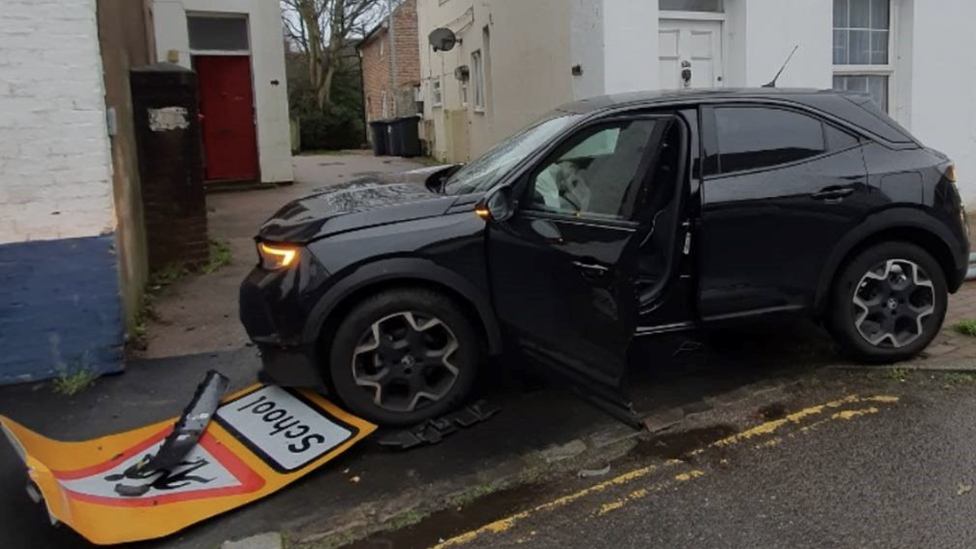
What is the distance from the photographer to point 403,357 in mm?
4496

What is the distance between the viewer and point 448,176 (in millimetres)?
5508

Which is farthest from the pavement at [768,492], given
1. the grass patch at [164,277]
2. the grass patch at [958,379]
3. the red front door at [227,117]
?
the red front door at [227,117]

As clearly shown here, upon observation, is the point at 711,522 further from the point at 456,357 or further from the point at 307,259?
the point at 307,259

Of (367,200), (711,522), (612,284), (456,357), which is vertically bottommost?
(711,522)

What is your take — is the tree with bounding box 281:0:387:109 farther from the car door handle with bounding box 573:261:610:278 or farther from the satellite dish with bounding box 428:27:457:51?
the car door handle with bounding box 573:261:610:278

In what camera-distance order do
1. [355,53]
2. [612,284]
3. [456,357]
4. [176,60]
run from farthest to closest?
[355,53] < [176,60] < [456,357] < [612,284]

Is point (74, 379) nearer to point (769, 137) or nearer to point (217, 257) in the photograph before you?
point (217, 257)

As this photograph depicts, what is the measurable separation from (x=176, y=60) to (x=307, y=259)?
34.5 feet

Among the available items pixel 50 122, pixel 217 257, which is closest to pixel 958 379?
pixel 50 122

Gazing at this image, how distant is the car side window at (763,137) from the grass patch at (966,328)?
6.36 feet

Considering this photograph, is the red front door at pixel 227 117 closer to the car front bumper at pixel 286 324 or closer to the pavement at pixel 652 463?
the pavement at pixel 652 463

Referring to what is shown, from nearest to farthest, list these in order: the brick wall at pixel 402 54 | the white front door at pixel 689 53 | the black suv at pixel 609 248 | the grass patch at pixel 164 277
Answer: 1. the black suv at pixel 609 248
2. the grass patch at pixel 164 277
3. the white front door at pixel 689 53
4. the brick wall at pixel 402 54

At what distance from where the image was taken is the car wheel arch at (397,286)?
435 cm

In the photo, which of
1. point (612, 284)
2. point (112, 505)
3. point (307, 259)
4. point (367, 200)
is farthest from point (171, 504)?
point (612, 284)
